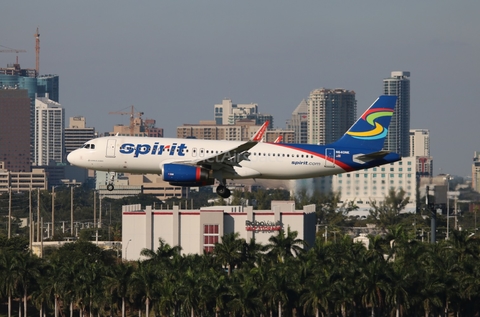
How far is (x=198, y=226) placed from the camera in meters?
135

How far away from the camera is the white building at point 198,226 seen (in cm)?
13416

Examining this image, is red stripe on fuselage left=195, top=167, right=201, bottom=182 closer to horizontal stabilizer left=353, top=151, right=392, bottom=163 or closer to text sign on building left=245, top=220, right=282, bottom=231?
horizontal stabilizer left=353, top=151, right=392, bottom=163

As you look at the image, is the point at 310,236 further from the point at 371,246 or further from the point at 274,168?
the point at 274,168

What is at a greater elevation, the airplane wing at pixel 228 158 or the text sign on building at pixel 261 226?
the airplane wing at pixel 228 158

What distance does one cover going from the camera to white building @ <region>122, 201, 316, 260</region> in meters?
134

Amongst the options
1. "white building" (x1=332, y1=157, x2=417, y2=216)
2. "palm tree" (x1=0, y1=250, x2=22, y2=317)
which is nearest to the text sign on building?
"white building" (x1=332, y1=157, x2=417, y2=216)

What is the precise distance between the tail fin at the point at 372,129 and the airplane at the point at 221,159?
0.19 metres

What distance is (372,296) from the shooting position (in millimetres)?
86875

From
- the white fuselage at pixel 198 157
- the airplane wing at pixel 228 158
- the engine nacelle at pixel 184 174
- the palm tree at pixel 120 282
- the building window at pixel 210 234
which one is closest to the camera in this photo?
the airplane wing at pixel 228 158

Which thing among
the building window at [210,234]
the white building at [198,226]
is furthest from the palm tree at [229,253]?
the building window at [210,234]

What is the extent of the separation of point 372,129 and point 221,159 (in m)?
12.5

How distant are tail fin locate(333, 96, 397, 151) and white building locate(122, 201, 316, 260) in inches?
2067

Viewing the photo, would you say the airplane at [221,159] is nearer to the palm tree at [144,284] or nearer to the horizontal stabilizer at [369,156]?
the horizontal stabilizer at [369,156]

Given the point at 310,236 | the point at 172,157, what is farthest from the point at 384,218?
the point at 172,157
